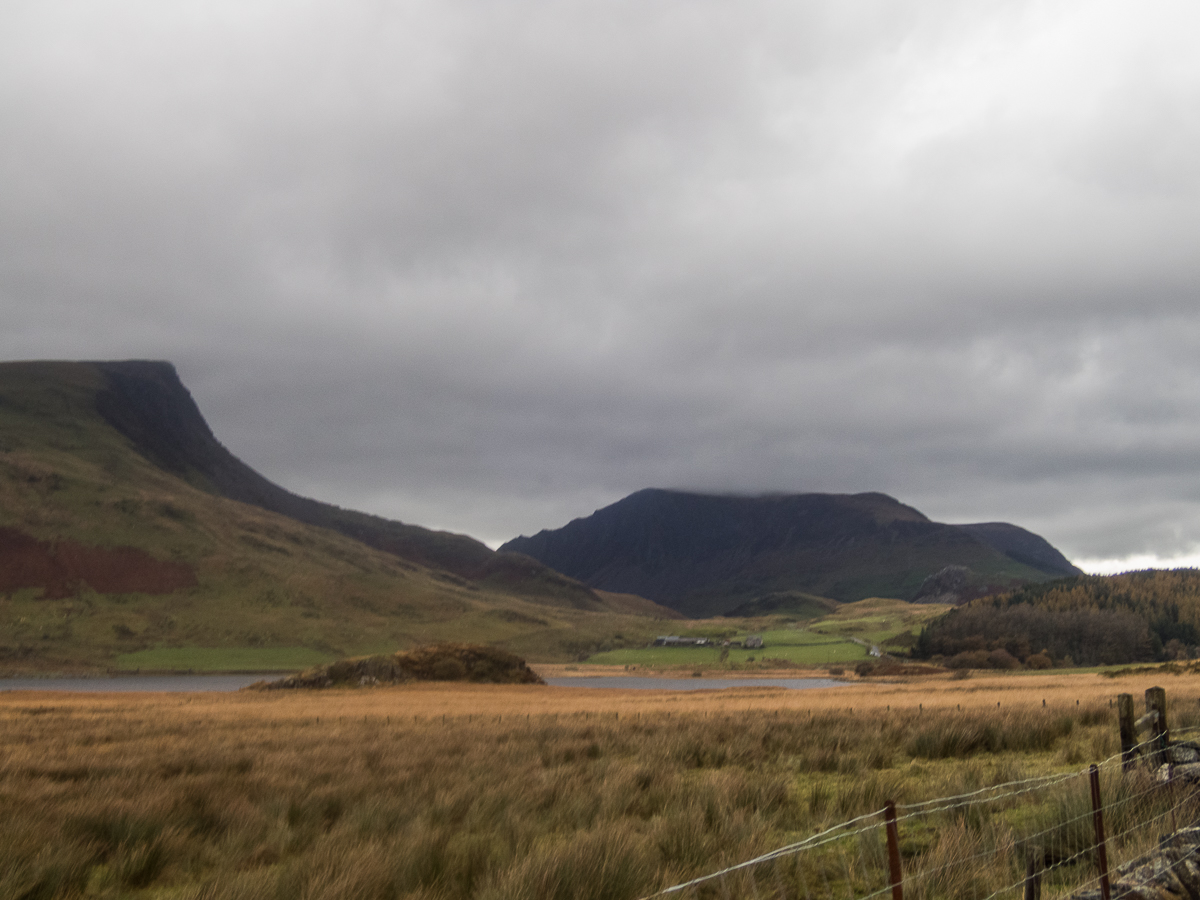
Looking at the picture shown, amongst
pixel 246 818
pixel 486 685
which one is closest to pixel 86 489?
pixel 486 685

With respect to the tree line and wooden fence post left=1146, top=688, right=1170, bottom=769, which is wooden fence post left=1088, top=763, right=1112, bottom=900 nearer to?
wooden fence post left=1146, top=688, right=1170, bottom=769

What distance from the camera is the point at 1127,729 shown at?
941 cm

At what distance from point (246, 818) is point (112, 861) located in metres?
1.66

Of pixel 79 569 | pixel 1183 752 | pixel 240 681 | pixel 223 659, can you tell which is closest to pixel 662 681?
pixel 240 681

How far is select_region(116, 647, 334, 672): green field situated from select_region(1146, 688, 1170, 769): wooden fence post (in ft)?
354

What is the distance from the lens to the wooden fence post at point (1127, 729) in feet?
30.0

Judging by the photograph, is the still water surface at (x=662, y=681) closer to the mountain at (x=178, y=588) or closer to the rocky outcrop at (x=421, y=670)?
the rocky outcrop at (x=421, y=670)

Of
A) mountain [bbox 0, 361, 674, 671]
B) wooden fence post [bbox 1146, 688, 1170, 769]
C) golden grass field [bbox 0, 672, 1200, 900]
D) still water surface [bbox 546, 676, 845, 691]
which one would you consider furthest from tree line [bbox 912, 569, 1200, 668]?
wooden fence post [bbox 1146, 688, 1170, 769]

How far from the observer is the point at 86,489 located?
5974 inches

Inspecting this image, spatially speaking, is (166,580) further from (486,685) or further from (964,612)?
(964,612)

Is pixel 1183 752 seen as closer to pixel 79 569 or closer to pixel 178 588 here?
pixel 178 588

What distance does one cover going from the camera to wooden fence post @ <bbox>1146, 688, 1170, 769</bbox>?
924cm

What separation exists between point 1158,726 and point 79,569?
14883 cm

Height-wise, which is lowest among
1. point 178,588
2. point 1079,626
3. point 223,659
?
point 223,659
